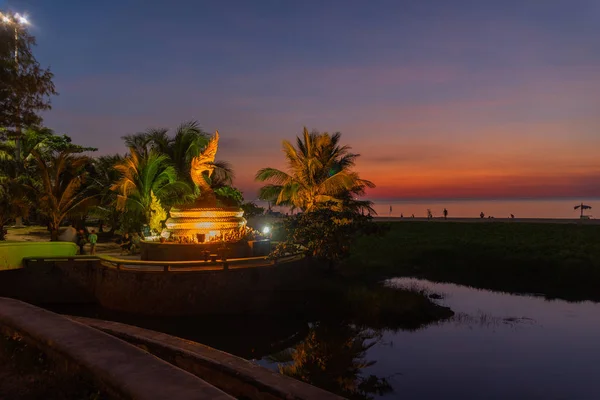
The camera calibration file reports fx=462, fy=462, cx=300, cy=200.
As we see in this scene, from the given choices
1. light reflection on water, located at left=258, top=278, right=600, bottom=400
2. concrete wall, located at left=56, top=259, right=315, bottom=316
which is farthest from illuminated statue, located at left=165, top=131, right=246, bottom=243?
light reflection on water, located at left=258, top=278, right=600, bottom=400

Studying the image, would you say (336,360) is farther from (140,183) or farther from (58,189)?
(58,189)

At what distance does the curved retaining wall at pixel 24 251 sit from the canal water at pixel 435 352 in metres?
3.47

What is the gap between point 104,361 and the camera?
669 centimetres

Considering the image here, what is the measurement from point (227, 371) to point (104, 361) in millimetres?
3159

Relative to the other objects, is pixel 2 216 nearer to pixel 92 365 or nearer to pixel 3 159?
pixel 3 159

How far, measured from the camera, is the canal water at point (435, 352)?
43.5 ft

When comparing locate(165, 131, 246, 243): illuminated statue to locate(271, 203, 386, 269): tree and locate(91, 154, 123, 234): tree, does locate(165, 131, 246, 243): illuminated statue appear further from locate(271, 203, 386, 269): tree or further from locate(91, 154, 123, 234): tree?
locate(91, 154, 123, 234): tree

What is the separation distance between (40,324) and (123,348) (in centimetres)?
230

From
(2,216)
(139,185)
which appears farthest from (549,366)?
(2,216)

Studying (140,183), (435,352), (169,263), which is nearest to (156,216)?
(140,183)

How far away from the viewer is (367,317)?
20.5m

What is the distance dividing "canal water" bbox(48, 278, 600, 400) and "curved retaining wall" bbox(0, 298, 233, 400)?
7241mm

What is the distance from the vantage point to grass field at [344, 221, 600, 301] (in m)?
30.2

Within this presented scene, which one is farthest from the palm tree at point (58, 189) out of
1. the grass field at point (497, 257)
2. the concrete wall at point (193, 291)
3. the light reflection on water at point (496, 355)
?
the light reflection on water at point (496, 355)
